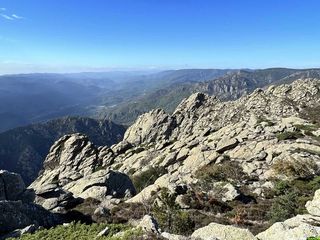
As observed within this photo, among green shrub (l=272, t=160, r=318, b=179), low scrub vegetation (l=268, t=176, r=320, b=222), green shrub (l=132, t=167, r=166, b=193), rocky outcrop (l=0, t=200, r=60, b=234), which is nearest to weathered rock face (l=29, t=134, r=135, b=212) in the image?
rocky outcrop (l=0, t=200, r=60, b=234)

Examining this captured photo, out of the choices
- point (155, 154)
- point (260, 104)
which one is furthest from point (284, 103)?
point (155, 154)

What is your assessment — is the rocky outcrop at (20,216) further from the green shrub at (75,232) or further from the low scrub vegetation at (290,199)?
the low scrub vegetation at (290,199)

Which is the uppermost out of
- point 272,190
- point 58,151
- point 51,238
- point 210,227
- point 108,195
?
point 210,227

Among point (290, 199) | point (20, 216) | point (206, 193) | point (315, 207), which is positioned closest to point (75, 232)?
point (20, 216)

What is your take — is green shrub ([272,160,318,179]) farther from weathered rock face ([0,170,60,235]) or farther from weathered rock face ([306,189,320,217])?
weathered rock face ([0,170,60,235])

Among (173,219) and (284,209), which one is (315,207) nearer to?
(284,209)

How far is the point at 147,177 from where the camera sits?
8044cm

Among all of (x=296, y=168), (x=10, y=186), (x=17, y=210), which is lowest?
(x=296, y=168)

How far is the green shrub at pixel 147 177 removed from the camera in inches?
3073

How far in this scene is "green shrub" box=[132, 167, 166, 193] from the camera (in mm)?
78044

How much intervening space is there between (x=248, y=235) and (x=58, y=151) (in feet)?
425

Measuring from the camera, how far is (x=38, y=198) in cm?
5031

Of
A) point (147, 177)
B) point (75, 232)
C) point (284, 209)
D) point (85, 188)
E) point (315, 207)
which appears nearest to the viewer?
point (315, 207)

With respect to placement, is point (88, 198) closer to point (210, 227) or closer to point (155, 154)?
point (210, 227)
